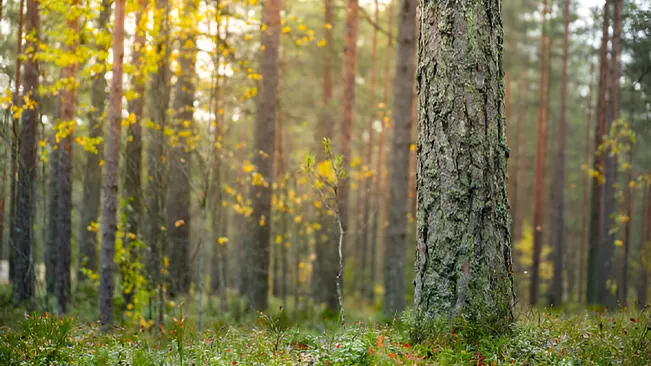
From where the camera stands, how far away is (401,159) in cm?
1032

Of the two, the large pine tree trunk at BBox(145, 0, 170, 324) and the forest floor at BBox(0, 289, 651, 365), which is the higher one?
the large pine tree trunk at BBox(145, 0, 170, 324)

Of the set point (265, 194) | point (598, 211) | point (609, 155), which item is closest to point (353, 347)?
point (265, 194)

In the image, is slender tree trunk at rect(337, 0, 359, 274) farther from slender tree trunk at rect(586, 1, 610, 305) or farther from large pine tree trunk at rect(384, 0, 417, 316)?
slender tree trunk at rect(586, 1, 610, 305)

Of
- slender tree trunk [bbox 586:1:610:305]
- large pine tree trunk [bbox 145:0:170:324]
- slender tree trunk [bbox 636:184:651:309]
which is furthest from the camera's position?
slender tree trunk [bbox 636:184:651:309]

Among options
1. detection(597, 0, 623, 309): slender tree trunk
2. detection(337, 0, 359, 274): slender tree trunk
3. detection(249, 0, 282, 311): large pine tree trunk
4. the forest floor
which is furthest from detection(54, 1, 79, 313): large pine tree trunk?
detection(597, 0, 623, 309): slender tree trunk

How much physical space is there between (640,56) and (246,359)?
1302cm

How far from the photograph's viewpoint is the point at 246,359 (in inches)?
169

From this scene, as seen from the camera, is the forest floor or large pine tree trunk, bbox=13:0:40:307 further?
large pine tree trunk, bbox=13:0:40:307

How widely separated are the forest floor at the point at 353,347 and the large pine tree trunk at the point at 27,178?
Result: 3753 mm

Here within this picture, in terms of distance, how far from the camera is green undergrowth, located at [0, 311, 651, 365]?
3996 millimetres

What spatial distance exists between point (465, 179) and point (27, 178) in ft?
22.3

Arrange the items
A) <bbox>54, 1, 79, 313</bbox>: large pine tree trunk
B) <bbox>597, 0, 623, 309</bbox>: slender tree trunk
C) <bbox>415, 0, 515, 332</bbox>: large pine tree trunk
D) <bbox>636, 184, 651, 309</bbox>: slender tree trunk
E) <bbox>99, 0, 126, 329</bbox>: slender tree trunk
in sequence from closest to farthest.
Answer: <bbox>415, 0, 515, 332</bbox>: large pine tree trunk < <bbox>99, 0, 126, 329</bbox>: slender tree trunk < <bbox>54, 1, 79, 313</bbox>: large pine tree trunk < <bbox>597, 0, 623, 309</bbox>: slender tree trunk < <bbox>636, 184, 651, 309</bbox>: slender tree trunk

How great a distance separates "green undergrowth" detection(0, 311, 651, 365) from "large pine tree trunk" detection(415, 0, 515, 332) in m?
0.28

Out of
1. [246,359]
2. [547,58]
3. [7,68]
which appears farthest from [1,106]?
[547,58]
